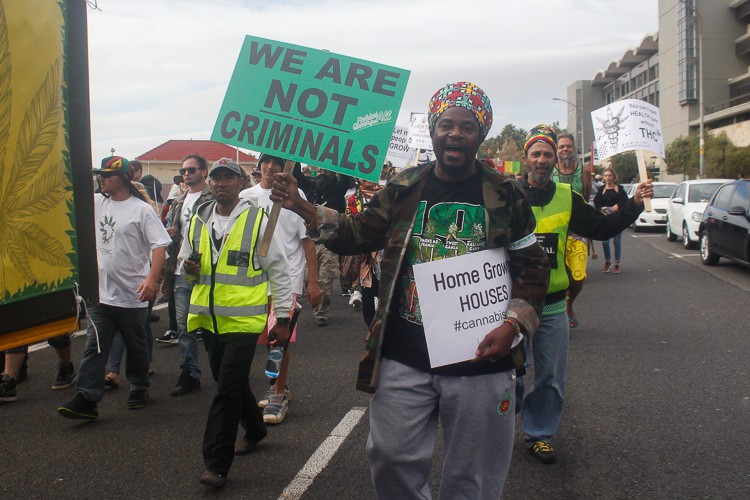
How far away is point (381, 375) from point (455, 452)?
0.41m

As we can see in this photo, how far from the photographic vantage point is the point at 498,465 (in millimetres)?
2967

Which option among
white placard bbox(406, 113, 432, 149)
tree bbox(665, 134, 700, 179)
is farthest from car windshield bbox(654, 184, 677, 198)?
tree bbox(665, 134, 700, 179)

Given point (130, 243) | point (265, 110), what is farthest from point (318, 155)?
point (130, 243)

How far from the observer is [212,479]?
13.7 ft

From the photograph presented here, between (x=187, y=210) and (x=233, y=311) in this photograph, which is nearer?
(x=233, y=311)

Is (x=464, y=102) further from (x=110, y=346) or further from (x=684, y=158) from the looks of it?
(x=684, y=158)

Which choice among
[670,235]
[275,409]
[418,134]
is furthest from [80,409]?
[670,235]

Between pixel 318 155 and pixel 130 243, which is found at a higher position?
pixel 318 155

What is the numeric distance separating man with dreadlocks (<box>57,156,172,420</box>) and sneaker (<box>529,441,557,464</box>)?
9.58ft

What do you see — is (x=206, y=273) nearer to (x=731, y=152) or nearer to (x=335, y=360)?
(x=335, y=360)

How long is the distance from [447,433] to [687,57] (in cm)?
6652

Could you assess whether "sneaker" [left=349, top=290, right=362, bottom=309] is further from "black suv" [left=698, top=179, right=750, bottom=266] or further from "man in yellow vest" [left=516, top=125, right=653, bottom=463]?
"black suv" [left=698, top=179, right=750, bottom=266]

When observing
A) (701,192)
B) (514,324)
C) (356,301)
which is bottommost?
(356,301)

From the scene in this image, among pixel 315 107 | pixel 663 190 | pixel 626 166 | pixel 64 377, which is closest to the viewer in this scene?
pixel 315 107
